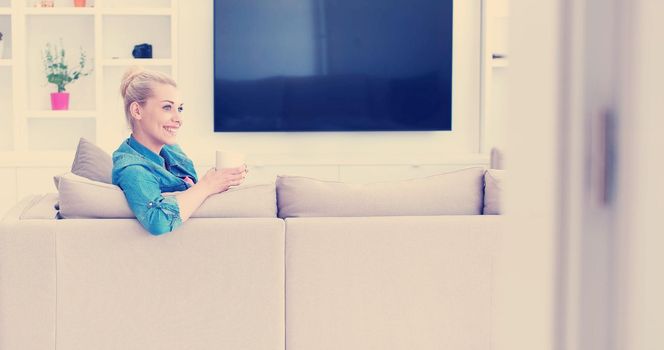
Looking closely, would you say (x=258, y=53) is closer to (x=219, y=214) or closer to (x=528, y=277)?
(x=219, y=214)

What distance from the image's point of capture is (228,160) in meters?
2.44

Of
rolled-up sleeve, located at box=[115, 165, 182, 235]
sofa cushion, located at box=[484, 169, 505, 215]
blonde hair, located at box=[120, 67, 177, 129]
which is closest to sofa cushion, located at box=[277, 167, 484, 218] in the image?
sofa cushion, located at box=[484, 169, 505, 215]

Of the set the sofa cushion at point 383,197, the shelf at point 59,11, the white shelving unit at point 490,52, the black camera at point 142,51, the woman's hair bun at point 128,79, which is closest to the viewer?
the sofa cushion at point 383,197

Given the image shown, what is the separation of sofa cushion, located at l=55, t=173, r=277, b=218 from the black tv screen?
353 centimetres

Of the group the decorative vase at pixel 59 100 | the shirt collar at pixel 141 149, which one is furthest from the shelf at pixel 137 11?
the shirt collar at pixel 141 149

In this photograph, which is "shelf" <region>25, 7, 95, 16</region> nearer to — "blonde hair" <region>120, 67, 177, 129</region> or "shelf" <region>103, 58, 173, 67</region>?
"shelf" <region>103, 58, 173, 67</region>

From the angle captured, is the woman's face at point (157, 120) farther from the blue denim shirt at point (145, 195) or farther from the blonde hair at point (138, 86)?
the blue denim shirt at point (145, 195)

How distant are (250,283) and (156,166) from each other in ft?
1.81

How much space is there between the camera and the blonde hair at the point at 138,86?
2842 mm

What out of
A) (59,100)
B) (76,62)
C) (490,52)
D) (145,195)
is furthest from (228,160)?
(490,52)

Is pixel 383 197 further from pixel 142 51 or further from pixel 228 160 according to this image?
pixel 142 51

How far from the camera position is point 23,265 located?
2227 millimetres

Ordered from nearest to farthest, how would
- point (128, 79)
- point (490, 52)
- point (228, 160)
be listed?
1. point (228, 160)
2. point (128, 79)
3. point (490, 52)

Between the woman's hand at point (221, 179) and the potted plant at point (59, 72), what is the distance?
11.3 feet
